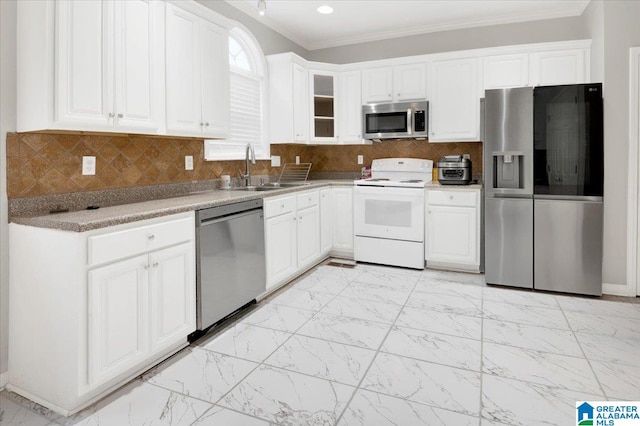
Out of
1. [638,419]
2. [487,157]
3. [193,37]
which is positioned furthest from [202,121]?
[638,419]

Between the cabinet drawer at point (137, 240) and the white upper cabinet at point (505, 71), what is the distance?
3531 millimetres

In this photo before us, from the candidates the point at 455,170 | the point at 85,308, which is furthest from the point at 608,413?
the point at 455,170

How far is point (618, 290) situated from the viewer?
3.55 metres

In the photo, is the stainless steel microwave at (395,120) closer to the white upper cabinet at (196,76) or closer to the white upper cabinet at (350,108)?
the white upper cabinet at (350,108)

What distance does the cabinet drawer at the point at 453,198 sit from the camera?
163 inches

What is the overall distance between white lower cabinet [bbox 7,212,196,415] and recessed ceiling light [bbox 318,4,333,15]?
119 inches

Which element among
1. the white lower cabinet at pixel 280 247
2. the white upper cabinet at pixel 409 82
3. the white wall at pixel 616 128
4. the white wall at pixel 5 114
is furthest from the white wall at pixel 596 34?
the white wall at pixel 5 114

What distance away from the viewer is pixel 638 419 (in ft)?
6.13

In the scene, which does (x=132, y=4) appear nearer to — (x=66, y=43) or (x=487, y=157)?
(x=66, y=43)

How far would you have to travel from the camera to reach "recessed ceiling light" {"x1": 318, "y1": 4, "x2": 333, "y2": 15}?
4184 mm

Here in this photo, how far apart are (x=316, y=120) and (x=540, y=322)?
3230mm

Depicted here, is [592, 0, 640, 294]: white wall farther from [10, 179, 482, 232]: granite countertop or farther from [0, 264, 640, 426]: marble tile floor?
[10, 179, 482, 232]: granite countertop

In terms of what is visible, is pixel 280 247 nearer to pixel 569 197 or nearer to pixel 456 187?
pixel 456 187

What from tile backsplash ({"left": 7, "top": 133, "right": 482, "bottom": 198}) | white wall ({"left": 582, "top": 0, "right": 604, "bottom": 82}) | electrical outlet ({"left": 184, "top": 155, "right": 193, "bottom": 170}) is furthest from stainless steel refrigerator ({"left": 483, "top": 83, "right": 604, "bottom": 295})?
electrical outlet ({"left": 184, "top": 155, "right": 193, "bottom": 170})
